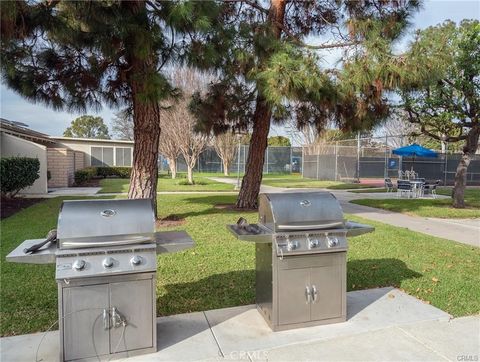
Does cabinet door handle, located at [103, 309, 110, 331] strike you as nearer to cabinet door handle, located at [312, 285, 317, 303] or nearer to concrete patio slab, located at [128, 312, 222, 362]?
concrete patio slab, located at [128, 312, 222, 362]

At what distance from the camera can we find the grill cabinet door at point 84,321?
2.66 m

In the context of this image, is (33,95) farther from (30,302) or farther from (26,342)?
(26,342)

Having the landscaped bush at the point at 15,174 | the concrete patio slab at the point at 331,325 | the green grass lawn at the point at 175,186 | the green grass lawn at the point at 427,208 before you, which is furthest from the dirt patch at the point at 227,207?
the concrete patio slab at the point at 331,325

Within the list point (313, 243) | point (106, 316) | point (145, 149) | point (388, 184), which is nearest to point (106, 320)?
point (106, 316)

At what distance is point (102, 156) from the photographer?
26969 millimetres

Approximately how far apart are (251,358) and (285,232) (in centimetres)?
100

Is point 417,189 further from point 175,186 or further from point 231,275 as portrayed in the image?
point 231,275

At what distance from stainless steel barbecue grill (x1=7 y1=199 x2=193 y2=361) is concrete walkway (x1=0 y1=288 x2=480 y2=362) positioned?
0.25 meters

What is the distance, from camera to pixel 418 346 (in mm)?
3043

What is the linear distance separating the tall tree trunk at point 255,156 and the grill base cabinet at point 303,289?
20.8 feet

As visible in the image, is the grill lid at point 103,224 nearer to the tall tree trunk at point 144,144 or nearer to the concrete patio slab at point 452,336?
the concrete patio slab at point 452,336

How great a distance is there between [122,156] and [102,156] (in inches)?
54.9

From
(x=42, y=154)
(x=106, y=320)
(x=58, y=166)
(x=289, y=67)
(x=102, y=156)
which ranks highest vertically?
(x=289, y=67)

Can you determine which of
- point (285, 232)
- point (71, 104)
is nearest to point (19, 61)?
point (71, 104)
